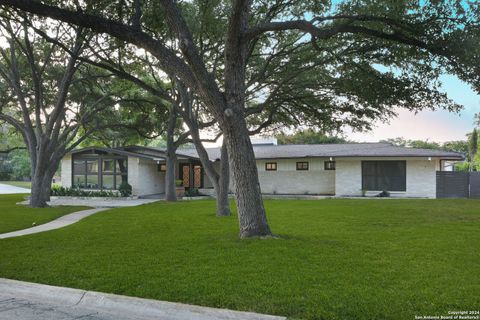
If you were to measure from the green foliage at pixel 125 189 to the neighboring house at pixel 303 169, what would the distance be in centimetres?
59

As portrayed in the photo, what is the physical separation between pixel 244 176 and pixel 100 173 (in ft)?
68.8

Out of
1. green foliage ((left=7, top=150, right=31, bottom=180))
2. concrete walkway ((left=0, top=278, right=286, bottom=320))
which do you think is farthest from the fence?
green foliage ((left=7, top=150, right=31, bottom=180))

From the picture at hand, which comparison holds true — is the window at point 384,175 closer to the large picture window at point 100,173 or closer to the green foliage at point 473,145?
the large picture window at point 100,173

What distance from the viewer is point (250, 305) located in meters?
4.77

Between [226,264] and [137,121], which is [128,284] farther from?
[137,121]

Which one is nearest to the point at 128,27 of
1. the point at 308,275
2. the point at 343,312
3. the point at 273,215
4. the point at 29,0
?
the point at 29,0

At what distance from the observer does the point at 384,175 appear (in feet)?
83.8

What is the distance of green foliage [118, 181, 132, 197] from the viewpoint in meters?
25.7

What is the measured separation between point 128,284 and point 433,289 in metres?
4.00

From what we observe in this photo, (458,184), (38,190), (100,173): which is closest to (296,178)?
(458,184)

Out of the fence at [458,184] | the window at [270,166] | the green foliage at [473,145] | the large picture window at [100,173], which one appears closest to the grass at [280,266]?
the fence at [458,184]

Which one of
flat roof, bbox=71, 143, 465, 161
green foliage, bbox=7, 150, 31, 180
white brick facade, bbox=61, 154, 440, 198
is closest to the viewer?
flat roof, bbox=71, 143, 465, 161

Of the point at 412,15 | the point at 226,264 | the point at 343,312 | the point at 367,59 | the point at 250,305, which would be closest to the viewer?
the point at 343,312

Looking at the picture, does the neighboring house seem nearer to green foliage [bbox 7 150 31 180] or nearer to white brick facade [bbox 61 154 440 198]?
white brick facade [bbox 61 154 440 198]
